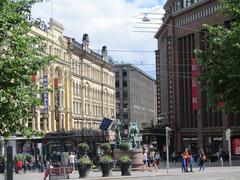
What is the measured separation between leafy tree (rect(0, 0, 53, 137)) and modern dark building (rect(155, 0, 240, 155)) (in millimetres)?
62639

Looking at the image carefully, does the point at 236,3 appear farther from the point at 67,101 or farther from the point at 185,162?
the point at 67,101

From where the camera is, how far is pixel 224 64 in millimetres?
18484

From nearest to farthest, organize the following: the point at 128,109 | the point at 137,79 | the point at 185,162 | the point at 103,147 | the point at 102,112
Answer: the point at 185,162 < the point at 103,147 < the point at 102,112 < the point at 128,109 < the point at 137,79

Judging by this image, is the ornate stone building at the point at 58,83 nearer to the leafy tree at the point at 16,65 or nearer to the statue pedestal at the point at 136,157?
the statue pedestal at the point at 136,157

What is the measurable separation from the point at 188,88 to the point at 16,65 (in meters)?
73.0

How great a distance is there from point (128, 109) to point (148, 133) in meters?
90.8

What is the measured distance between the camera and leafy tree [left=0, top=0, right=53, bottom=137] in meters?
16.9

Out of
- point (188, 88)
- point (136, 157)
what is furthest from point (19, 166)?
point (188, 88)

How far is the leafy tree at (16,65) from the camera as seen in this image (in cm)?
1692

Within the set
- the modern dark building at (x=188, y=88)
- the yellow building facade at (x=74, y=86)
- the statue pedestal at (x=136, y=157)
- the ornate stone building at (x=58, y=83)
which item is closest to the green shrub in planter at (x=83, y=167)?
the statue pedestal at (x=136, y=157)

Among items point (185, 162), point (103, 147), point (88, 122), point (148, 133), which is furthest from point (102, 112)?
point (185, 162)

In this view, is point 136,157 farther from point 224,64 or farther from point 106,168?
point 224,64

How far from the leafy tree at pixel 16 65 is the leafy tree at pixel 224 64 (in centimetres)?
515

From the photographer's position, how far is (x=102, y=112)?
124125 mm
